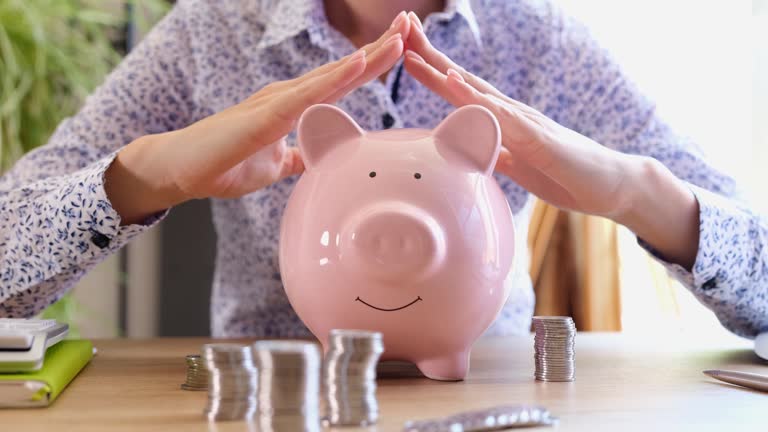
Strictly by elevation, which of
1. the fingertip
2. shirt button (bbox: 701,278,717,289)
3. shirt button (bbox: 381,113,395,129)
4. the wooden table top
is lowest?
the wooden table top

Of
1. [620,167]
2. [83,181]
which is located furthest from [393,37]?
[83,181]

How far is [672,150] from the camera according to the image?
1151 mm

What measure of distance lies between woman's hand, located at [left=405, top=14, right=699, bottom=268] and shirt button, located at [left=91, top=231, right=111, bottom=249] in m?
0.41

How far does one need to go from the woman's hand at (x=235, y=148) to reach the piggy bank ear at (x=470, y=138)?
14cm

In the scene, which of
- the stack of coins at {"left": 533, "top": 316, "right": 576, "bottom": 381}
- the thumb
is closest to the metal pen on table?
the stack of coins at {"left": 533, "top": 316, "right": 576, "bottom": 381}

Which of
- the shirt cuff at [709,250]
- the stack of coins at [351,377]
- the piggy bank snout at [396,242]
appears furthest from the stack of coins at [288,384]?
the shirt cuff at [709,250]

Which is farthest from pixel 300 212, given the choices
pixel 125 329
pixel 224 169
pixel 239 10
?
pixel 125 329

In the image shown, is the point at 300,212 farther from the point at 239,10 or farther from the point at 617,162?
the point at 239,10

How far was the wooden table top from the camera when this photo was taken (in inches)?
21.0

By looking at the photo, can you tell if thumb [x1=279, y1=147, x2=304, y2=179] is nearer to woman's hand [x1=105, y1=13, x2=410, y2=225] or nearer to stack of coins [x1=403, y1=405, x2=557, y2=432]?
woman's hand [x1=105, y1=13, x2=410, y2=225]

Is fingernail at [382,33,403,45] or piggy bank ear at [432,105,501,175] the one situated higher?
fingernail at [382,33,403,45]

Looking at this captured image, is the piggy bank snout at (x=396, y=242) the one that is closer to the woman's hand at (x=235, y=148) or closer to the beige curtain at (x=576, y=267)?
the woman's hand at (x=235, y=148)

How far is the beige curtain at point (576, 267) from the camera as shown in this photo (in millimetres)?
2062

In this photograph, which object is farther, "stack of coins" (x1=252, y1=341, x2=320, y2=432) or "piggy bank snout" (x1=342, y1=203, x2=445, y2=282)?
"piggy bank snout" (x1=342, y1=203, x2=445, y2=282)
